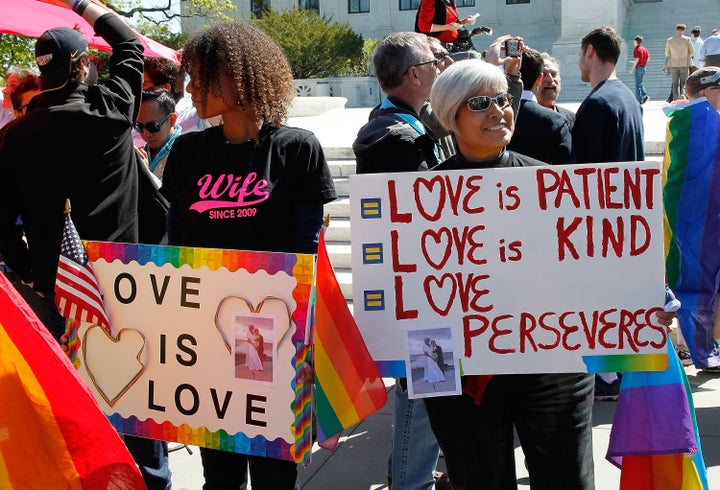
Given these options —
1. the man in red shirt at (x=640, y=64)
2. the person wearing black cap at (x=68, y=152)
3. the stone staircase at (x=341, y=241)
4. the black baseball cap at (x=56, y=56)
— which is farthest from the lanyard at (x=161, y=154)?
the man in red shirt at (x=640, y=64)

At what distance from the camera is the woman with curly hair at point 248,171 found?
102 inches

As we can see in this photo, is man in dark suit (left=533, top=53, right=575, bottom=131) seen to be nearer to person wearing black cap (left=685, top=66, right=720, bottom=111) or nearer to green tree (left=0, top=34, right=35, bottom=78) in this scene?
person wearing black cap (left=685, top=66, right=720, bottom=111)

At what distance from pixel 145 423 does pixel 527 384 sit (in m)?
1.24

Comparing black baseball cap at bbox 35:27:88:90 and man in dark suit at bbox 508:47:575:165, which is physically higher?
black baseball cap at bbox 35:27:88:90

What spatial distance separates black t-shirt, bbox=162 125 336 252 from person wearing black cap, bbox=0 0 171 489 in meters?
0.71

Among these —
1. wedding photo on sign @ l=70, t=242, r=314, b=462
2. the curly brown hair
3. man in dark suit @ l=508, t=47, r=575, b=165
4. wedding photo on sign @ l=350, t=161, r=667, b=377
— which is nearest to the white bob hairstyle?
wedding photo on sign @ l=350, t=161, r=667, b=377

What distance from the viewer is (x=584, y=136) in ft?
14.4

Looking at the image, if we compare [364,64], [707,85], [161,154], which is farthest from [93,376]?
[364,64]

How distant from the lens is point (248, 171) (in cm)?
260

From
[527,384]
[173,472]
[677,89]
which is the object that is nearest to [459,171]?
[527,384]

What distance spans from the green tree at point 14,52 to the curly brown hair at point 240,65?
1250cm

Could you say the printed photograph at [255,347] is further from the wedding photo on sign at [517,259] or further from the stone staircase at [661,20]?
the stone staircase at [661,20]

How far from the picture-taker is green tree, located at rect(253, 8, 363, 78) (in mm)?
32125

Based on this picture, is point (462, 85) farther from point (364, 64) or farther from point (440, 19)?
point (364, 64)
